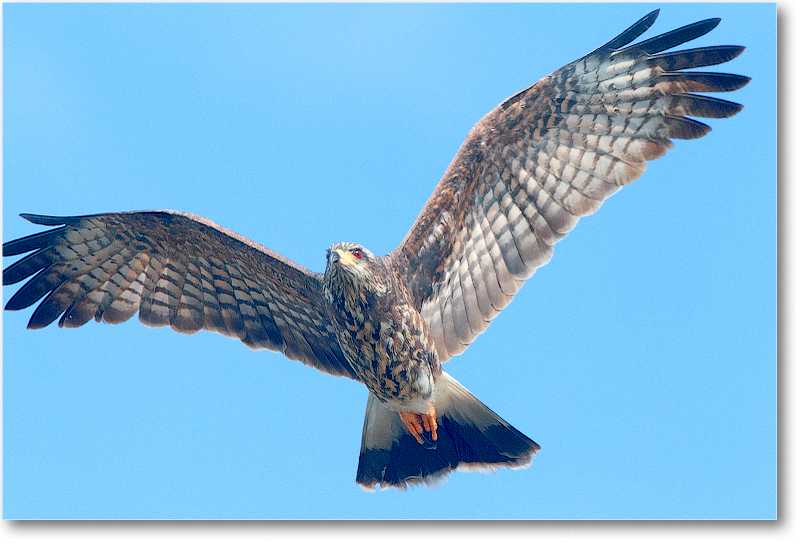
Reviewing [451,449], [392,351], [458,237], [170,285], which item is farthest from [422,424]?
[170,285]

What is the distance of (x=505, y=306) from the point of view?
21.8 feet

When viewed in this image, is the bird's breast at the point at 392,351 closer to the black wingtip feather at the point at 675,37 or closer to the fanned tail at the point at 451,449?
the fanned tail at the point at 451,449

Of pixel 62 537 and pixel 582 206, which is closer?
pixel 62 537

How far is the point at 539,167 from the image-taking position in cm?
663

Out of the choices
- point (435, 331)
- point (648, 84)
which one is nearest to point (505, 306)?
point (435, 331)

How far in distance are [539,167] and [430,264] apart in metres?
1.14

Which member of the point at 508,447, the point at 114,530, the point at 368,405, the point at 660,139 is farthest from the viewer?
the point at 368,405

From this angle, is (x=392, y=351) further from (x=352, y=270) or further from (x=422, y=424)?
(x=422, y=424)

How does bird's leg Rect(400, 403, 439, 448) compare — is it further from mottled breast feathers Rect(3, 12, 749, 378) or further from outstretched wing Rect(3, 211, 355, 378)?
outstretched wing Rect(3, 211, 355, 378)

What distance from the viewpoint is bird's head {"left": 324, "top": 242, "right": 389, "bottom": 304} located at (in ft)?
19.2

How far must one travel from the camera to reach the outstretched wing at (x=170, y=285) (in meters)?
6.77

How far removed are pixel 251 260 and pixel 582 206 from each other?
2.61m

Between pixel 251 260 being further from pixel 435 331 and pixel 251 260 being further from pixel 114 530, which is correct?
pixel 114 530

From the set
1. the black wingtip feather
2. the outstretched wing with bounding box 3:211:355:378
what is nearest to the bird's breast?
the outstretched wing with bounding box 3:211:355:378
